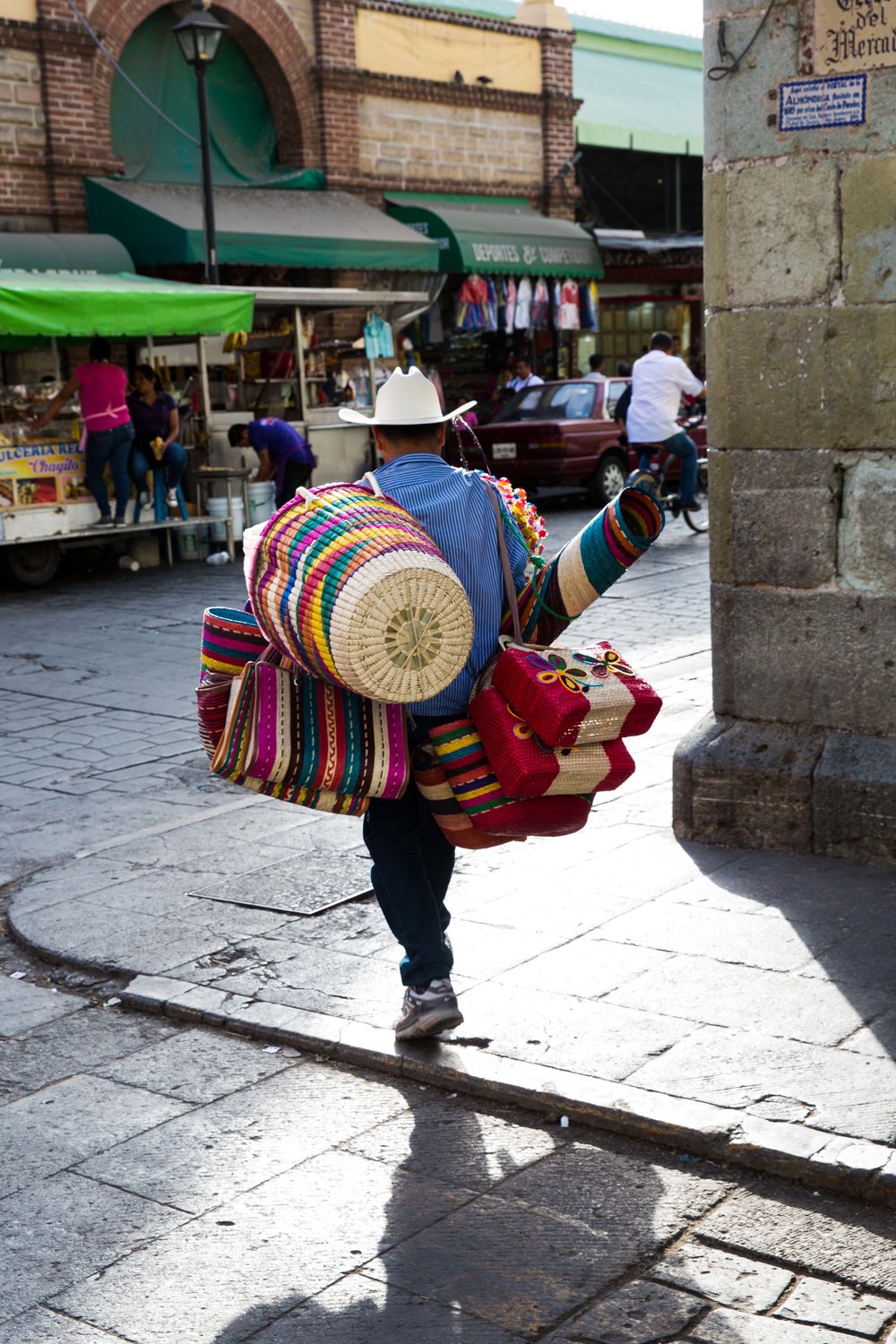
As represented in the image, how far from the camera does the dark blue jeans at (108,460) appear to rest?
1467 centimetres

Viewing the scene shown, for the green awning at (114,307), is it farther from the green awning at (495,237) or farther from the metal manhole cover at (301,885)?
the metal manhole cover at (301,885)

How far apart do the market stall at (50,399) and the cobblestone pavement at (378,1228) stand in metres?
10.5

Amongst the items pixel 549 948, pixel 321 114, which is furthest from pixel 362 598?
pixel 321 114

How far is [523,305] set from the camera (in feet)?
77.3

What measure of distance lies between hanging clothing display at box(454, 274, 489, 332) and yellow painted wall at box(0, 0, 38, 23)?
7080 mm

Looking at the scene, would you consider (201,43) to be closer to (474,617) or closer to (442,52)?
(442,52)

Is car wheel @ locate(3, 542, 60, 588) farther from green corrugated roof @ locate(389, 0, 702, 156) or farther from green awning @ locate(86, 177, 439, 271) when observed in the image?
green corrugated roof @ locate(389, 0, 702, 156)

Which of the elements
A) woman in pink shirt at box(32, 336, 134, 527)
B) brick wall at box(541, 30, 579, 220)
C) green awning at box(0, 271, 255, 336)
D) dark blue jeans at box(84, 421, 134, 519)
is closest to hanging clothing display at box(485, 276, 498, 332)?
brick wall at box(541, 30, 579, 220)

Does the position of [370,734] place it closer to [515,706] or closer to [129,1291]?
[515,706]

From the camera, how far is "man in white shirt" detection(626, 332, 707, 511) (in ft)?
49.8

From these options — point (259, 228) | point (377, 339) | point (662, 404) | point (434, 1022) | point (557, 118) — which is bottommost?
point (434, 1022)

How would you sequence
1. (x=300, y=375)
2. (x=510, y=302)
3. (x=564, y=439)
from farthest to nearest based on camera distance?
1. (x=510, y=302)
2. (x=300, y=375)
3. (x=564, y=439)

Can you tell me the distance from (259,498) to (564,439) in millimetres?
3992

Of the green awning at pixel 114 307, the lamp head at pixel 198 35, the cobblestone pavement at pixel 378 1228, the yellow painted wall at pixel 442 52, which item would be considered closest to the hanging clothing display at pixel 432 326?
the yellow painted wall at pixel 442 52
